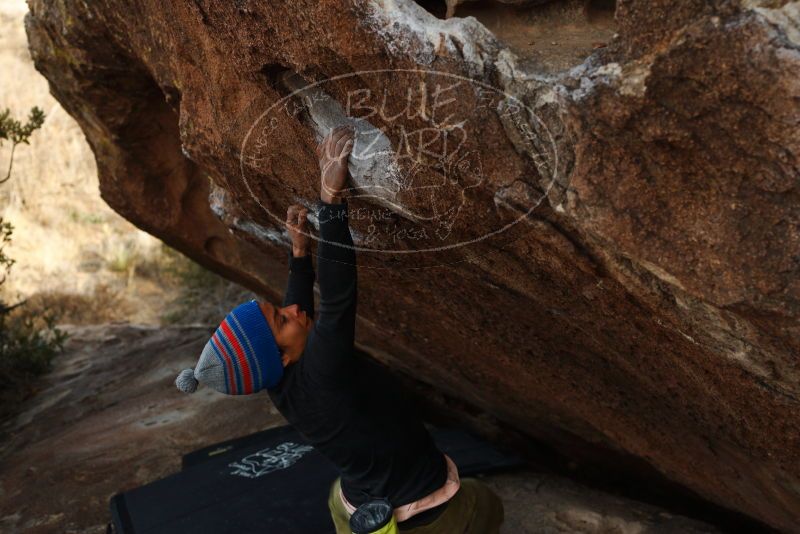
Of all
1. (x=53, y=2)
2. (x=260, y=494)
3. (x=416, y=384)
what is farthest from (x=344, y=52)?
(x=416, y=384)

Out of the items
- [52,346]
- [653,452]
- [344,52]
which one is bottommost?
[52,346]

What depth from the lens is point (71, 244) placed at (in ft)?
32.8

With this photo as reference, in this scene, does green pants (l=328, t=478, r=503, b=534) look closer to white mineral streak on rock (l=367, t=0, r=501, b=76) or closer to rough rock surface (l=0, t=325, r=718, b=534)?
rough rock surface (l=0, t=325, r=718, b=534)

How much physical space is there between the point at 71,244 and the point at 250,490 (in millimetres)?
7456

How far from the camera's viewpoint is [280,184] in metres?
2.67

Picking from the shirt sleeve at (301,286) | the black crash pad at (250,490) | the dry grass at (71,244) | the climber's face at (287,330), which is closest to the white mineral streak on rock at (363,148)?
the shirt sleeve at (301,286)

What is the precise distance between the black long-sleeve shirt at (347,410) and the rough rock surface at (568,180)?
1.28 ft

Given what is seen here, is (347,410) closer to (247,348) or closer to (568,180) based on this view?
(247,348)

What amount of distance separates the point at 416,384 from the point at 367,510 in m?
2.66

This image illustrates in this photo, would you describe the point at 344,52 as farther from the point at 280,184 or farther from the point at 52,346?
the point at 52,346

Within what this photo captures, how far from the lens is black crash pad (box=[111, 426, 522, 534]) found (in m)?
3.28

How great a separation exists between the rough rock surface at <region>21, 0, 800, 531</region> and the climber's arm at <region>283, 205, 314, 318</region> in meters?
0.20

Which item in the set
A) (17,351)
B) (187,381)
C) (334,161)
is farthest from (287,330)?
(17,351)

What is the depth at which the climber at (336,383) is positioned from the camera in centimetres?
196
